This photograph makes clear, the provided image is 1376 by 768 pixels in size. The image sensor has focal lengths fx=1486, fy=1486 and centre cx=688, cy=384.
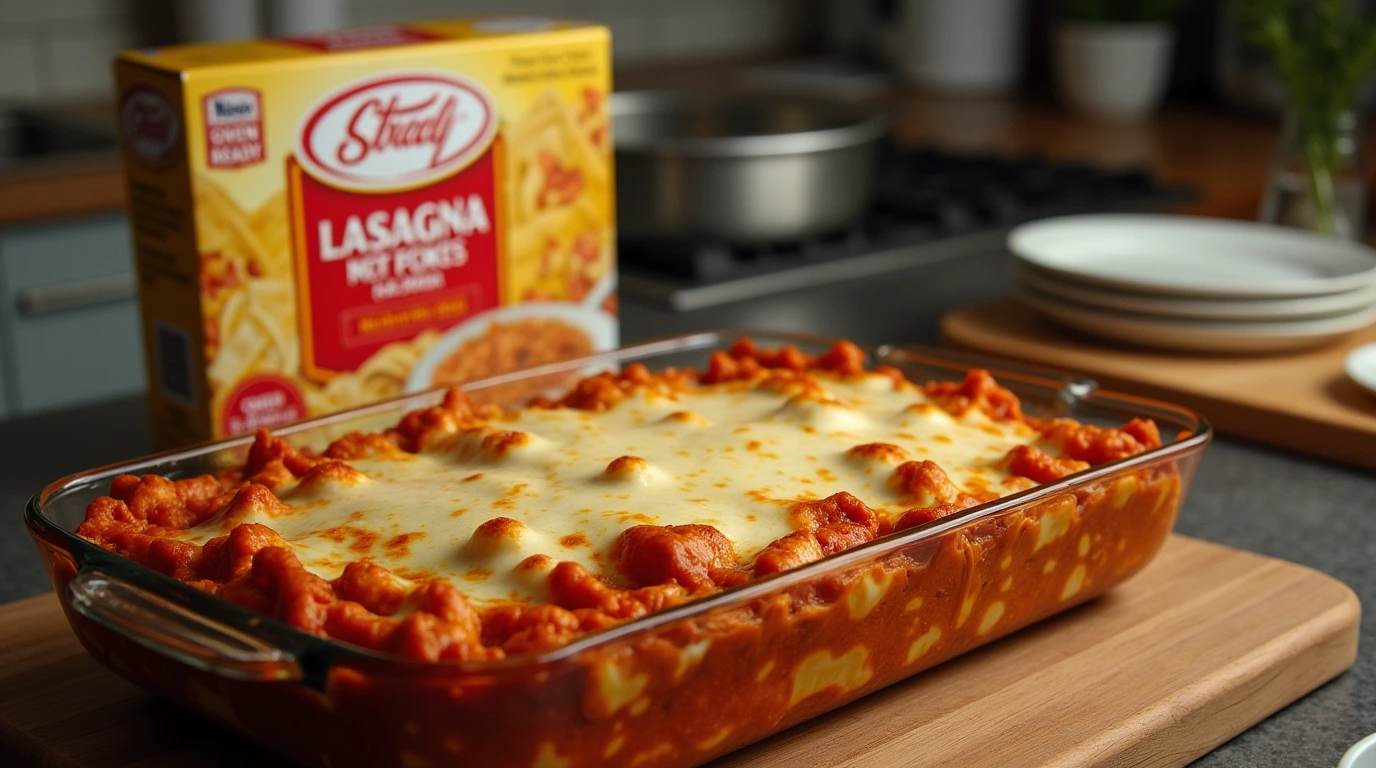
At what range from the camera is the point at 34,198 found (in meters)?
2.29

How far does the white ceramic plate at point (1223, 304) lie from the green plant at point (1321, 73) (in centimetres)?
41

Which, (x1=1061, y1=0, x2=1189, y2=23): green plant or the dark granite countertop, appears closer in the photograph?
the dark granite countertop

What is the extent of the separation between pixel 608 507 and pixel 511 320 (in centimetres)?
49

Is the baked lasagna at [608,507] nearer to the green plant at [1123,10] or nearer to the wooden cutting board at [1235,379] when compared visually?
the wooden cutting board at [1235,379]

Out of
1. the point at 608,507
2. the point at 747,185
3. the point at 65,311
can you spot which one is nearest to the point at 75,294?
the point at 65,311

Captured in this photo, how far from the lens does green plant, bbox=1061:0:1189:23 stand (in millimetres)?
3135

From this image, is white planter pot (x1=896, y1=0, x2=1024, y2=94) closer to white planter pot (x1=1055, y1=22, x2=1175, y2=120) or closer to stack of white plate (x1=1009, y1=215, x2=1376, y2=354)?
white planter pot (x1=1055, y1=22, x2=1175, y2=120)

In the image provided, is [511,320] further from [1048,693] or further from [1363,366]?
[1363,366]

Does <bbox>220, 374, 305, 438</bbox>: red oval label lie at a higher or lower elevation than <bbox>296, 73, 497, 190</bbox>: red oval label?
lower

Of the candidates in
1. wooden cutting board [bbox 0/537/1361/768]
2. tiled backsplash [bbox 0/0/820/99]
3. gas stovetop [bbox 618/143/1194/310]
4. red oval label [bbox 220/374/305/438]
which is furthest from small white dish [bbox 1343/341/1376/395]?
tiled backsplash [bbox 0/0/820/99]

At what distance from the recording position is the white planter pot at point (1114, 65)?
310 cm

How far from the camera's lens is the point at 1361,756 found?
0.73m

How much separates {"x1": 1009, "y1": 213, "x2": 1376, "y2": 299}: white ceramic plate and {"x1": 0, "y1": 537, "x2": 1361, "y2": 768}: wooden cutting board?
573 millimetres

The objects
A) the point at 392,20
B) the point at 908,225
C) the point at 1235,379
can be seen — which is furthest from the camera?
the point at 392,20
